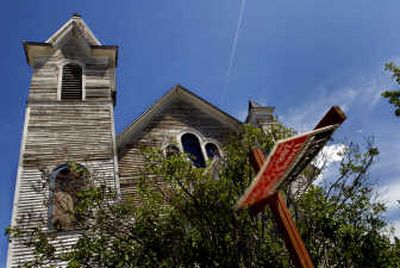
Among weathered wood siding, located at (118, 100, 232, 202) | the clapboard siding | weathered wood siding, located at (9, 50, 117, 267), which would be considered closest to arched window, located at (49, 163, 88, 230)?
weathered wood siding, located at (9, 50, 117, 267)

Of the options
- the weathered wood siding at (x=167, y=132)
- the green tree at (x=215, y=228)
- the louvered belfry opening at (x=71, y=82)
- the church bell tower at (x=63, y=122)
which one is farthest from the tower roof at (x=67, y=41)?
the green tree at (x=215, y=228)

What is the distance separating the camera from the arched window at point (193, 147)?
517 inches

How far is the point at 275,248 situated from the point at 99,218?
3.53 meters

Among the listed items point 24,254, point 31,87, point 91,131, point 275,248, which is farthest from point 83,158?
point 275,248

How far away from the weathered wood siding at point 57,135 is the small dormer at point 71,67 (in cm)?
4

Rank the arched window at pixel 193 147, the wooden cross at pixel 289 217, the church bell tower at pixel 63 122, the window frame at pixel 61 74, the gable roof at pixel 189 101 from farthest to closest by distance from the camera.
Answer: the gable roof at pixel 189 101
the window frame at pixel 61 74
the arched window at pixel 193 147
the church bell tower at pixel 63 122
the wooden cross at pixel 289 217

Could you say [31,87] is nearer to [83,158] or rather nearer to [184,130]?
[83,158]

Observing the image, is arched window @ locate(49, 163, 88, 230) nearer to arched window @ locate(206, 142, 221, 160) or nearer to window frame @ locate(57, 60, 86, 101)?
window frame @ locate(57, 60, 86, 101)

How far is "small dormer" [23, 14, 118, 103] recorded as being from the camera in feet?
45.0

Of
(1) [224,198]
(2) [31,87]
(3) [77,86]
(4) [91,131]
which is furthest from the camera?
(3) [77,86]

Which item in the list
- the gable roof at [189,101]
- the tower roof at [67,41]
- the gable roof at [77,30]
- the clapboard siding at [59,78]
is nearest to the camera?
the clapboard siding at [59,78]

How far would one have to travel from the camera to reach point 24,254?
28.0 ft

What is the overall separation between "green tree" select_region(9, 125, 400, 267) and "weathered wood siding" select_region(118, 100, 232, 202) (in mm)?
4872

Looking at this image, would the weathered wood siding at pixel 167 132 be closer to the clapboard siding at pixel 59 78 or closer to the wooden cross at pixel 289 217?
the clapboard siding at pixel 59 78
